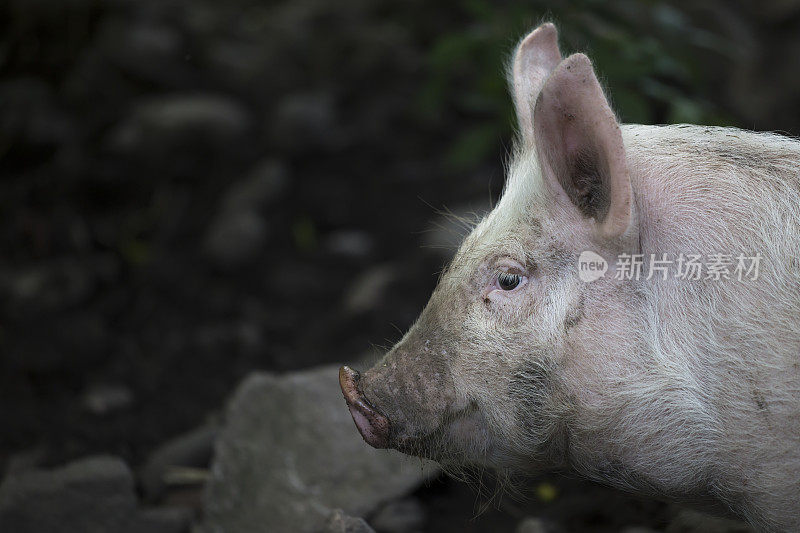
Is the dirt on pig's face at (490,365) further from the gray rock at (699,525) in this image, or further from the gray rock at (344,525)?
the gray rock at (699,525)

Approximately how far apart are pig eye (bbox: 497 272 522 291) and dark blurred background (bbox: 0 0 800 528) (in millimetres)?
1445

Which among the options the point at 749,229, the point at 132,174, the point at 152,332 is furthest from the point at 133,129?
the point at 749,229

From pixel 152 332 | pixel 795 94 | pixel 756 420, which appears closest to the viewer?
pixel 756 420

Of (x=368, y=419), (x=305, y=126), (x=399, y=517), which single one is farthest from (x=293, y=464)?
(x=305, y=126)

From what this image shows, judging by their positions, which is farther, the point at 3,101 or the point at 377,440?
the point at 3,101

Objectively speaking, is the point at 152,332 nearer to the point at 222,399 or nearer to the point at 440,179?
the point at 222,399

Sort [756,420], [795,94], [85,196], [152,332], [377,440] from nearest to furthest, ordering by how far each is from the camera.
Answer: [756,420]
[377,440]
[152,332]
[85,196]
[795,94]

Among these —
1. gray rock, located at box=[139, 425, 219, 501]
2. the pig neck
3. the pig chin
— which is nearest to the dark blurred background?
gray rock, located at box=[139, 425, 219, 501]

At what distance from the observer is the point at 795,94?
6.05m

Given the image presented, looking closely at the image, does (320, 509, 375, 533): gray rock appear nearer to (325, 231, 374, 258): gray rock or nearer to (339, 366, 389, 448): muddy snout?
(339, 366, 389, 448): muddy snout

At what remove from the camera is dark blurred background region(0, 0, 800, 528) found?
14.0ft

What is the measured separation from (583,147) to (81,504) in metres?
2.30

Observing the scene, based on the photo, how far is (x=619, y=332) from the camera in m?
2.09

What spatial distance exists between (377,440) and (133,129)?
417 centimetres
